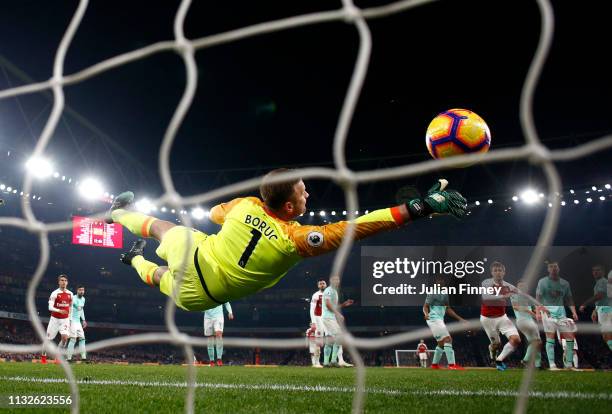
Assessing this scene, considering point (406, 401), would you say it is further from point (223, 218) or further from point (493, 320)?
point (493, 320)

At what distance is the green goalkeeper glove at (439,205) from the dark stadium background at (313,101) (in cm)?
815

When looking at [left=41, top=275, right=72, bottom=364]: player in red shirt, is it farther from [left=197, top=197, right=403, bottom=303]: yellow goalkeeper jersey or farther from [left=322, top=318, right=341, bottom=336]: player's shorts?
[left=197, top=197, right=403, bottom=303]: yellow goalkeeper jersey

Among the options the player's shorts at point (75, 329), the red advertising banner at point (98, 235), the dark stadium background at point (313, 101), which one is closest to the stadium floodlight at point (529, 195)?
the dark stadium background at point (313, 101)

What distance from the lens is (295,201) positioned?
12.5 ft

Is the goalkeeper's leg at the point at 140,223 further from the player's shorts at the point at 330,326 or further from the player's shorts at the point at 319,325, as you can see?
the player's shorts at the point at 319,325

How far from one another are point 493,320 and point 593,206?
15.7 meters

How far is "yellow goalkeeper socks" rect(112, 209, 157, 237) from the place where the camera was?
418 cm

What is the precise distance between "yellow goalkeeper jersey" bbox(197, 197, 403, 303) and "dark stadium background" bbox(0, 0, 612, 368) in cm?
787

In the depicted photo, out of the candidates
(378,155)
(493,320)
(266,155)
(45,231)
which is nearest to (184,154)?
(266,155)

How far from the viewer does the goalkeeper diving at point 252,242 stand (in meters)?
3.48

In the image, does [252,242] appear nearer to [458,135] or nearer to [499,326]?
[458,135]

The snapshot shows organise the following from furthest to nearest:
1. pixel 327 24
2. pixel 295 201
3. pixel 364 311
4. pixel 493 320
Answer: pixel 364 311 < pixel 327 24 < pixel 493 320 < pixel 295 201

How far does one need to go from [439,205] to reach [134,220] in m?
2.41

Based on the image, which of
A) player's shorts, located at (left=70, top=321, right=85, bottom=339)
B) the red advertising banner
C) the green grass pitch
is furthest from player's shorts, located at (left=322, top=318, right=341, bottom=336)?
the red advertising banner
